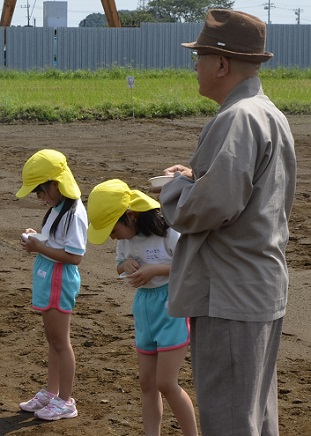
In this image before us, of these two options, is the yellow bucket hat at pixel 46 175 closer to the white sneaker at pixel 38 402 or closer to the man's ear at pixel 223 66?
the white sneaker at pixel 38 402

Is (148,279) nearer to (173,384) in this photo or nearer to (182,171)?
(173,384)

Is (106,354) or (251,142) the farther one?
(106,354)

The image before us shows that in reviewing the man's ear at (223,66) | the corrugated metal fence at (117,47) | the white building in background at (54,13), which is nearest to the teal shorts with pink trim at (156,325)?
the man's ear at (223,66)

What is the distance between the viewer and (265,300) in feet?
10.4

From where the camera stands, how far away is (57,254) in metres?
4.72

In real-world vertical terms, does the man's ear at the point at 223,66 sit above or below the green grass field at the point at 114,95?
above

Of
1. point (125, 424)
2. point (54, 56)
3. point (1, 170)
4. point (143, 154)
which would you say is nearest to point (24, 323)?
point (125, 424)

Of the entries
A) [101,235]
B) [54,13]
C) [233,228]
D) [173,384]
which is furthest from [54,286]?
[54,13]

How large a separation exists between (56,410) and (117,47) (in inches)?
1270

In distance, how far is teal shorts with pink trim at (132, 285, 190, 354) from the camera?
4086mm

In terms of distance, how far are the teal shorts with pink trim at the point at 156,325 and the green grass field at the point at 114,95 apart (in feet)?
48.8

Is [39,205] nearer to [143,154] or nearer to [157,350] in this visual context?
[143,154]

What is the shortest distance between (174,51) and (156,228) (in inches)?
1300

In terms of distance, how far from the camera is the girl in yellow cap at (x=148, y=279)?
4102mm
